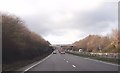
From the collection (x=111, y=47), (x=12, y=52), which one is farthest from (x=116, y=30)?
(x=12, y=52)

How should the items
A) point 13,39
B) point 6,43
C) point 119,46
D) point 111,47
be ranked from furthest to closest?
point 111,47 → point 119,46 → point 13,39 → point 6,43

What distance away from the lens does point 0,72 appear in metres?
20.0

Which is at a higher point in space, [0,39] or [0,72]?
[0,39]

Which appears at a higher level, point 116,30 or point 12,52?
point 116,30

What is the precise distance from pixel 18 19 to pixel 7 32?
11298 millimetres

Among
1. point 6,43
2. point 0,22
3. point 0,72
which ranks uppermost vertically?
point 0,22

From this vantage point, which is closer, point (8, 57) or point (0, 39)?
point (0, 39)

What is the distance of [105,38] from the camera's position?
6260 inches

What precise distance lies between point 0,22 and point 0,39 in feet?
9.92

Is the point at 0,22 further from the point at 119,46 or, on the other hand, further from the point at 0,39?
the point at 119,46

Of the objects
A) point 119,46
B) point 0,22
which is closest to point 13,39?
point 0,22

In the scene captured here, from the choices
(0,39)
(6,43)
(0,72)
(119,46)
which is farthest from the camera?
(119,46)

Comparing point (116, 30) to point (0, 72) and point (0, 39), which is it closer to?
point (0, 39)

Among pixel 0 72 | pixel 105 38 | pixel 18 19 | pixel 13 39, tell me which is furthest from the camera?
pixel 105 38
